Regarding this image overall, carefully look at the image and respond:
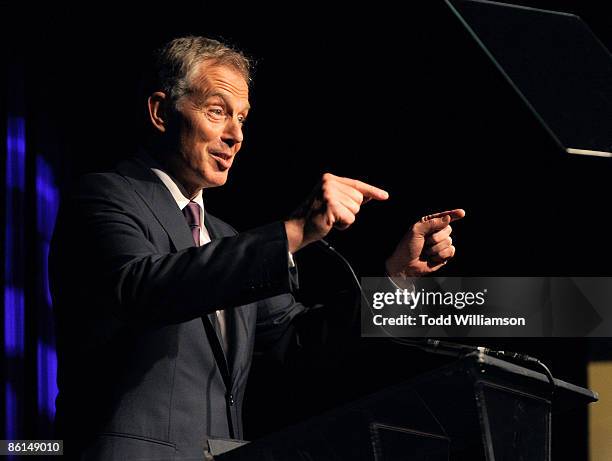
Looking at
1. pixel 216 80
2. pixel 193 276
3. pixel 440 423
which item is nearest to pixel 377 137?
pixel 216 80

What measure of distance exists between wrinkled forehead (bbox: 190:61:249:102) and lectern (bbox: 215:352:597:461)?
1006 mm

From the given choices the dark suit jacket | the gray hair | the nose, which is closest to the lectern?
the dark suit jacket

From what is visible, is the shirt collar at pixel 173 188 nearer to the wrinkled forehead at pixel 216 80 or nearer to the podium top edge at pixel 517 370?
the wrinkled forehead at pixel 216 80

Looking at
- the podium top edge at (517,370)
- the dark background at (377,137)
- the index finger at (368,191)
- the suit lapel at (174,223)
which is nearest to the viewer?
the podium top edge at (517,370)

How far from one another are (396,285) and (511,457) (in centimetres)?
68

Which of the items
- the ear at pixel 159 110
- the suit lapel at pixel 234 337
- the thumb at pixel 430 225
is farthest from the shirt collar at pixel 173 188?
the thumb at pixel 430 225

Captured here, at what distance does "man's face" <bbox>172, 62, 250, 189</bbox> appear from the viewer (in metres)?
2.16

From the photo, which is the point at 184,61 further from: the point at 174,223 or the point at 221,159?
the point at 174,223

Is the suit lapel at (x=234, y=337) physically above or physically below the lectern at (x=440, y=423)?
above

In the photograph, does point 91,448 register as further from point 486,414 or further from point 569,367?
point 569,367

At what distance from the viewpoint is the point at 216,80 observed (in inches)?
88.3

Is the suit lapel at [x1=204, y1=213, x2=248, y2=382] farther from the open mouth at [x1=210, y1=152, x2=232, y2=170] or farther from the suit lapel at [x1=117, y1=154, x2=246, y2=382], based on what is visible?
the open mouth at [x1=210, y1=152, x2=232, y2=170]

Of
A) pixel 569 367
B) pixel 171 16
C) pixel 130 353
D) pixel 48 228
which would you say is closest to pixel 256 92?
pixel 171 16

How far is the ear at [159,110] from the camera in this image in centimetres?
223
